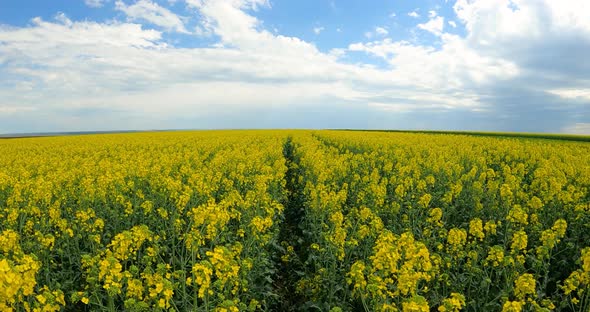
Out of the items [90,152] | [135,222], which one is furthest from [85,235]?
[90,152]

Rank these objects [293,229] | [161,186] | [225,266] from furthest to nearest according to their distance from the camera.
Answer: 1. [293,229]
2. [161,186]
3. [225,266]

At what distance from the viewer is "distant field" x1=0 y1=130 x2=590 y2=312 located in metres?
4.20

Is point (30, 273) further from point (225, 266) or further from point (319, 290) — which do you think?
point (319, 290)

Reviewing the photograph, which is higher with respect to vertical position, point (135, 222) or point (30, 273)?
point (30, 273)

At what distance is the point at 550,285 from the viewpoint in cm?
682

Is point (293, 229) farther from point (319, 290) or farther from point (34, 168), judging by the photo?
point (34, 168)

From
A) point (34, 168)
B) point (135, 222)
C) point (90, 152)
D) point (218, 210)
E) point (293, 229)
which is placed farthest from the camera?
point (90, 152)

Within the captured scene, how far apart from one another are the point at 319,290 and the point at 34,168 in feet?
47.1

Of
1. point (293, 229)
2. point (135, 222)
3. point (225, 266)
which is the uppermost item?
point (225, 266)

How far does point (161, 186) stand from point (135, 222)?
1.82 meters

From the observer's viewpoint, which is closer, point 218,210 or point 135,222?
point 218,210

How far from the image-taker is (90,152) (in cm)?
2111

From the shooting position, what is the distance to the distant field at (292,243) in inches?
165

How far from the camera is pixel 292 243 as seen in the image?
31.2 ft
